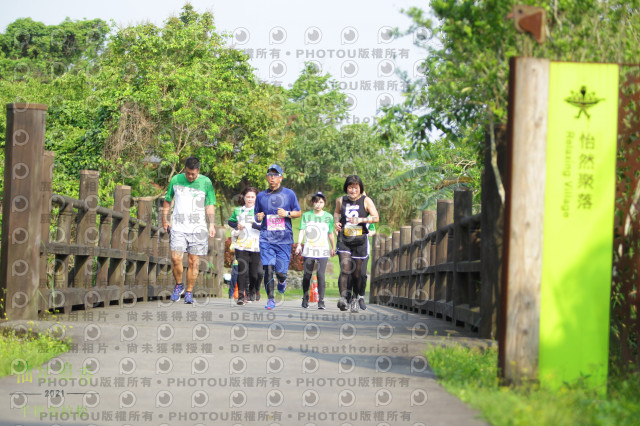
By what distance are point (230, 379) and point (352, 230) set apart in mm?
6725

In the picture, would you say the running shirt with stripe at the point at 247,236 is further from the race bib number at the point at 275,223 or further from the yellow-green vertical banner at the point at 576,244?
the yellow-green vertical banner at the point at 576,244

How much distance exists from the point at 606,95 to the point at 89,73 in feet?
146

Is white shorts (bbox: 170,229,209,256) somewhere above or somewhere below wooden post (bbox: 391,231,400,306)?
above

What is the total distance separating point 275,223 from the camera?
12422mm

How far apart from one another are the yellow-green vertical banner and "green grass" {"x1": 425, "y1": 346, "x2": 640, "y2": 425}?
184 mm

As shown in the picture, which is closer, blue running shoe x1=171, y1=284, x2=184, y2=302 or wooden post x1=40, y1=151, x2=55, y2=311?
wooden post x1=40, y1=151, x2=55, y2=311

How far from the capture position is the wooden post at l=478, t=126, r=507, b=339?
6.74m

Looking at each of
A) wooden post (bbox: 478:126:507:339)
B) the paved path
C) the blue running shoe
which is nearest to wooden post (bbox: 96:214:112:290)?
the blue running shoe

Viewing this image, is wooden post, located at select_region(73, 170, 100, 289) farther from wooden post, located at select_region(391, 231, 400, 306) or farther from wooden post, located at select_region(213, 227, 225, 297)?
wooden post, located at select_region(213, 227, 225, 297)

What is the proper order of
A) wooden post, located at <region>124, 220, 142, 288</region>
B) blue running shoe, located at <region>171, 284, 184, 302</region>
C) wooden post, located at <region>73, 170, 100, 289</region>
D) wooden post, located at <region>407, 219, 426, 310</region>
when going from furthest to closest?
wooden post, located at <region>407, 219, 426, 310</region> → blue running shoe, located at <region>171, 284, 184, 302</region> → wooden post, located at <region>124, 220, 142, 288</region> → wooden post, located at <region>73, 170, 100, 289</region>

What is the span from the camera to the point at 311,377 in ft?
18.0

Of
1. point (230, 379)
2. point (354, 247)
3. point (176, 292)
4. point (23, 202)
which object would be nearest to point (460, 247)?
point (354, 247)

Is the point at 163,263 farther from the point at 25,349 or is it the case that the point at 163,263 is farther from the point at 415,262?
the point at 25,349

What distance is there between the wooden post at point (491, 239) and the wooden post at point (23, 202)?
3.71 metres
